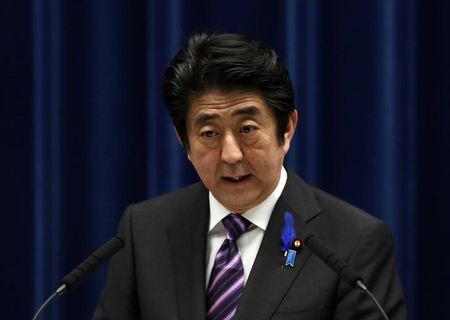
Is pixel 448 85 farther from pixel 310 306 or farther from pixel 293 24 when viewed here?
pixel 310 306

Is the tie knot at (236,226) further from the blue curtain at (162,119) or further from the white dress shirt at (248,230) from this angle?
the blue curtain at (162,119)

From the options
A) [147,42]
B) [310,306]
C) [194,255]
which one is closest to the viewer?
[310,306]

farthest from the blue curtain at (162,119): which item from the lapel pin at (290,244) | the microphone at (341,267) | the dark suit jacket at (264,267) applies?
the microphone at (341,267)

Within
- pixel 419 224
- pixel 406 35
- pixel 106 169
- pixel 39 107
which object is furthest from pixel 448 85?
pixel 39 107

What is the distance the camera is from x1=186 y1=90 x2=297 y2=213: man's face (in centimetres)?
162

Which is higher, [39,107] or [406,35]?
[406,35]

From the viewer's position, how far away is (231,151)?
5.25 ft

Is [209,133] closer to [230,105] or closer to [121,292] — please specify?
[230,105]

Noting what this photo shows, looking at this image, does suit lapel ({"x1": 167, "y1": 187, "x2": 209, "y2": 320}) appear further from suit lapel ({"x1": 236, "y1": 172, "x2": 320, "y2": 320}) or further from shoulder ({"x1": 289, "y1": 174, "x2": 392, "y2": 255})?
shoulder ({"x1": 289, "y1": 174, "x2": 392, "y2": 255})

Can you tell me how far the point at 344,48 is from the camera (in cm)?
223

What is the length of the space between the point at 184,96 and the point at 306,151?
24.7 inches

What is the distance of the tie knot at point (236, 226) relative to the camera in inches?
67.2

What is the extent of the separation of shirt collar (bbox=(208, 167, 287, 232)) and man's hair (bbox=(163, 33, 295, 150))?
117 millimetres

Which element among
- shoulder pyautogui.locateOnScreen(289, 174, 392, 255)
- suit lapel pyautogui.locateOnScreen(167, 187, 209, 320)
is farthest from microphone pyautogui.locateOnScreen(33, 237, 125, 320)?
shoulder pyautogui.locateOnScreen(289, 174, 392, 255)
